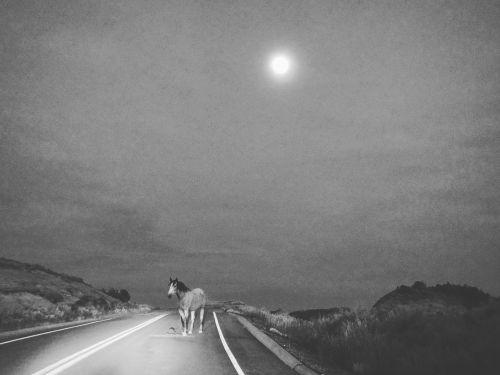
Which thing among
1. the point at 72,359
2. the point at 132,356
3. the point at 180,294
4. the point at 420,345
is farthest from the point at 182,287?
the point at 420,345

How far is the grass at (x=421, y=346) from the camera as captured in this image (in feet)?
24.5

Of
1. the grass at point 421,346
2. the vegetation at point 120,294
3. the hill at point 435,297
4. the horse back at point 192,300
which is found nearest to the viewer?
the grass at point 421,346

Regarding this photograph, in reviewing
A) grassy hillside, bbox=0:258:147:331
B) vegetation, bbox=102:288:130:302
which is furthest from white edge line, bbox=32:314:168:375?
vegetation, bbox=102:288:130:302

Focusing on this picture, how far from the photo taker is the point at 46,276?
42.5m

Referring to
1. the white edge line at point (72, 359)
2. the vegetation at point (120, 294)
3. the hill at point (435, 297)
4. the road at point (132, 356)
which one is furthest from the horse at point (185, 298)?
the vegetation at point (120, 294)

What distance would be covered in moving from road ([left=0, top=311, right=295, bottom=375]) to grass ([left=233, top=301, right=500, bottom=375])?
2024 millimetres

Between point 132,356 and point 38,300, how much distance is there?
24.6m

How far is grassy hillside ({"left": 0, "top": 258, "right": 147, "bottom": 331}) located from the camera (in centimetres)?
2306

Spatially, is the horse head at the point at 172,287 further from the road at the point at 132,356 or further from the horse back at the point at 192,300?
the road at the point at 132,356

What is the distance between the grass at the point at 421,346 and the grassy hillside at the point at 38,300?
48.8 feet

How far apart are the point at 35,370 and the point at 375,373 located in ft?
23.9

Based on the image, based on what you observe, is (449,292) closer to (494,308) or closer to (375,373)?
(494,308)

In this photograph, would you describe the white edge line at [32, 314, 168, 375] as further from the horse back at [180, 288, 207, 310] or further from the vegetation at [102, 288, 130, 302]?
the vegetation at [102, 288, 130, 302]

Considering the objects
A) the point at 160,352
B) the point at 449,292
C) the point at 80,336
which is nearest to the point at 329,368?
the point at 160,352
